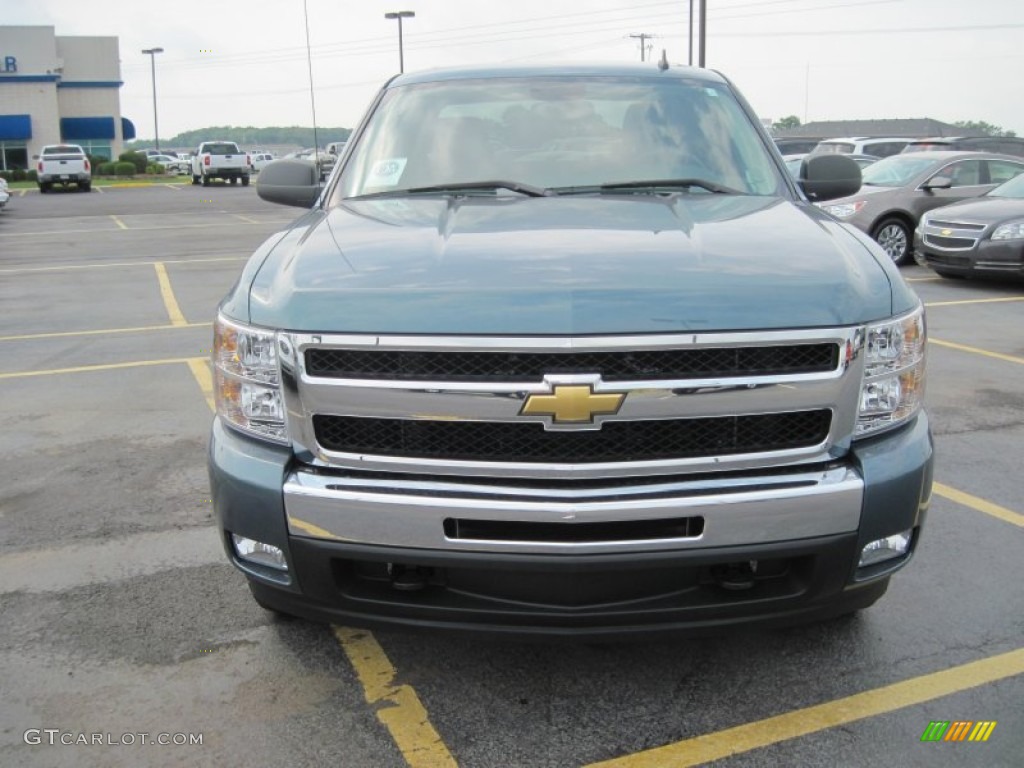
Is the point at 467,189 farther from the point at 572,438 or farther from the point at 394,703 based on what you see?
the point at 394,703

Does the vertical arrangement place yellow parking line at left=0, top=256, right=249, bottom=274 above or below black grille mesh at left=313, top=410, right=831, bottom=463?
below

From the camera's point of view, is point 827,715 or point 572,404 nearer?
point 572,404

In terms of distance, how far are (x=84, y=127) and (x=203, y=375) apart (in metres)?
63.6

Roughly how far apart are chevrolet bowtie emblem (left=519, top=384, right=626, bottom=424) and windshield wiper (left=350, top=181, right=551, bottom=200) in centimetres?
137

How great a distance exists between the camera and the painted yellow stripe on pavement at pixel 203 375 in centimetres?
668

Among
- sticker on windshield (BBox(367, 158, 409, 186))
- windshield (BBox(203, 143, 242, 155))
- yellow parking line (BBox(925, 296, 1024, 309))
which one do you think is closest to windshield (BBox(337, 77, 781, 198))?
sticker on windshield (BBox(367, 158, 409, 186))

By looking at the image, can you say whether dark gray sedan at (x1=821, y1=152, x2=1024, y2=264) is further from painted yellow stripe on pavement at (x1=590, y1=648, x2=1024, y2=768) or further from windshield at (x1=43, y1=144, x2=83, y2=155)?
windshield at (x1=43, y1=144, x2=83, y2=155)

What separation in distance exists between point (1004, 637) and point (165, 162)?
2869 inches

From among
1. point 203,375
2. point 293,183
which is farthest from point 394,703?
point 203,375

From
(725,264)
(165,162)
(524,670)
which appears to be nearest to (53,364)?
(524,670)

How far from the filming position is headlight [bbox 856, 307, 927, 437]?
270cm

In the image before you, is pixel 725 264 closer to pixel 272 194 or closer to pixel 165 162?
pixel 272 194

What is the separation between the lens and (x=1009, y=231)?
37.5 feet

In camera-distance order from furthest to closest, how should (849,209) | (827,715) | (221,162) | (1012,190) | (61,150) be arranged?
(221,162)
(61,150)
(849,209)
(1012,190)
(827,715)
